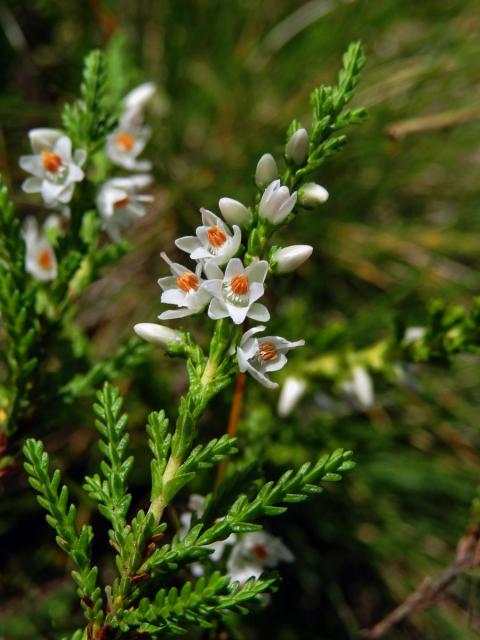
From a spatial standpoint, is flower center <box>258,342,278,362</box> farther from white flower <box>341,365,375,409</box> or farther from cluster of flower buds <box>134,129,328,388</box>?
white flower <box>341,365,375,409</box>

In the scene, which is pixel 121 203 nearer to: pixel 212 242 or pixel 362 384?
pixel 212 242

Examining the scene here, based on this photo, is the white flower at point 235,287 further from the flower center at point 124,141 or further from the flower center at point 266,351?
the flower center at point 124,141

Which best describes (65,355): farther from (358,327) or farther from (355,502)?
(355,502)

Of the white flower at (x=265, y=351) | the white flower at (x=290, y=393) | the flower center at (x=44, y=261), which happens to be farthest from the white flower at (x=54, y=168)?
the white flower at (x=290, y=393)

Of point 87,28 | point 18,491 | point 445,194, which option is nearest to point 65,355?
point 18,491

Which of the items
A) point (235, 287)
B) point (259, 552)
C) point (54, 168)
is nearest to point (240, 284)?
point (235, 287)

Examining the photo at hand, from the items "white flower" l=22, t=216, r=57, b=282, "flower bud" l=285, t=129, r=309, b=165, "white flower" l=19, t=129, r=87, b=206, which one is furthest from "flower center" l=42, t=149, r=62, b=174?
"flower bud" l=285, t=129, r=309, b=165
